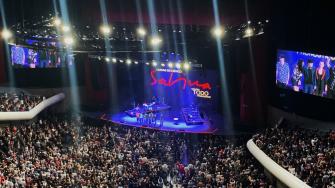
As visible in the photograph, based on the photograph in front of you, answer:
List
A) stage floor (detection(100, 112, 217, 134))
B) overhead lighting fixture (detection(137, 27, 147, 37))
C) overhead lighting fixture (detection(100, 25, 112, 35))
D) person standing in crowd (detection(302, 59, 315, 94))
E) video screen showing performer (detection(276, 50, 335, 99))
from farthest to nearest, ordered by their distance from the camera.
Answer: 1. stage floor (detection(100, 112, 217, 134))
2. overhead lighting fixture (detection(137, 27, 147, 37))
3. overhead lighting fixture (detection(100, 25, 112, 35))
4. person standing in crowd (detection(302, 59, 315, 94))
5. video screen showing performer (detection(276, 50, 335, 99))

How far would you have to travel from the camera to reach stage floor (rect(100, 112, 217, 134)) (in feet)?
88.8

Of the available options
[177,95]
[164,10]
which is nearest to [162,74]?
[177,95]

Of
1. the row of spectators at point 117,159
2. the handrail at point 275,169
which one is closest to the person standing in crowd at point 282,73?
the row of spectators at point 117,159

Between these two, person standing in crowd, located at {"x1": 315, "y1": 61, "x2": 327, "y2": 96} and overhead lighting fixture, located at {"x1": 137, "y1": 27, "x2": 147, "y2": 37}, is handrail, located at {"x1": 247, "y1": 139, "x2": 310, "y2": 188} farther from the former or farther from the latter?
overhead lighting fixture, located at {"x1": 137, "y1": 27, "x2": 147, "y2": 37}

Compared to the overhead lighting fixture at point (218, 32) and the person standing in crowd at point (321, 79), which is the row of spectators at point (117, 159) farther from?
the overhead lighting fixture at point (218, 32)

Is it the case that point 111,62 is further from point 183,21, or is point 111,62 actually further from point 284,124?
point 284,124

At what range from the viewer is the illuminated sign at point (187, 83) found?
3198 centimetres

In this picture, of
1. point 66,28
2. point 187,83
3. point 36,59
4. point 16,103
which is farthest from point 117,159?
point 36,59

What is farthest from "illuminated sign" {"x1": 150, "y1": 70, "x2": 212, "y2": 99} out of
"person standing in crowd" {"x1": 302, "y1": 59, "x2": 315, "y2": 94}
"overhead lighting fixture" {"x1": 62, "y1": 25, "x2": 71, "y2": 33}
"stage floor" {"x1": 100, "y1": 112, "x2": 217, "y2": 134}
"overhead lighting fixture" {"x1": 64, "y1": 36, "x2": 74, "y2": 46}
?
"overhead lighting fixture" {"x1": 64, "y1": 36, "x2": 74, "y2": 46}

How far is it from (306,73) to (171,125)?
10.1 metres

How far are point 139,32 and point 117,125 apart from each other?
6.64 m

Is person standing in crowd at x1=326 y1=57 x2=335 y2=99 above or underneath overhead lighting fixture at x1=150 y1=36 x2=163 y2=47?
underneath

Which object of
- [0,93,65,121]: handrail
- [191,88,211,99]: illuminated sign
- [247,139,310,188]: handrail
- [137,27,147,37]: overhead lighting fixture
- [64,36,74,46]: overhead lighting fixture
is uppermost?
[137,27,147,37]: overhead lighting fixture

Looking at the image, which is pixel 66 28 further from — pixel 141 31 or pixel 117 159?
pixel 117 159
